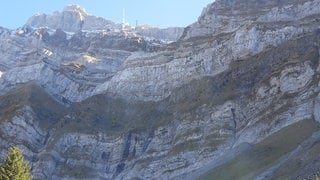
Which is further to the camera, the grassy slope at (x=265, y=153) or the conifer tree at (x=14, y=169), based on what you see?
the grassy slope at (x=265, y=153)

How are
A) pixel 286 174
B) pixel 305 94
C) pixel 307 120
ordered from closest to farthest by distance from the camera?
pixel 286 174, pixel 307 120, pixel 305 94

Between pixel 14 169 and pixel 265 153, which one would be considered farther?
pixel 265 153

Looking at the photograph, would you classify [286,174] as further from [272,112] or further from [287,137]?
[272,112]

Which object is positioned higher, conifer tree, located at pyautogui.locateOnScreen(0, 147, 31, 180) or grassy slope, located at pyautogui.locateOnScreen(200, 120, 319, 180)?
conifer tree, located at pyautogui.locateOnScreen(0, 147, 31, 180)

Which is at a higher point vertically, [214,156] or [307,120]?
[307,120]

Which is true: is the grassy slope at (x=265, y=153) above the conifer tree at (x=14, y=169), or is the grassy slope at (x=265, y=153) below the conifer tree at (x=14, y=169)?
below

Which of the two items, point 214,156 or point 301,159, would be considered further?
point 214,156

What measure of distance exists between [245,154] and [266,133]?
12923 mm

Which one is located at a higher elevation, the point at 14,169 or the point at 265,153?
the point at 14,169

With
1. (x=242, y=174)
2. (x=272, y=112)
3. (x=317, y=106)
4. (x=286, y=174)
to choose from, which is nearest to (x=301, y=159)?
(x=286, y=174)

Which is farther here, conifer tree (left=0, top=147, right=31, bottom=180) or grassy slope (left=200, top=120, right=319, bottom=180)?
grassy slope (left=200, top=120, right=319, bottom=180)

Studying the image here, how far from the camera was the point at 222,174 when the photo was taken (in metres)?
174

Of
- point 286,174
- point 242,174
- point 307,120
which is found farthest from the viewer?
point 307,120

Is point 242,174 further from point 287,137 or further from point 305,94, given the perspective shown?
point 305,94
